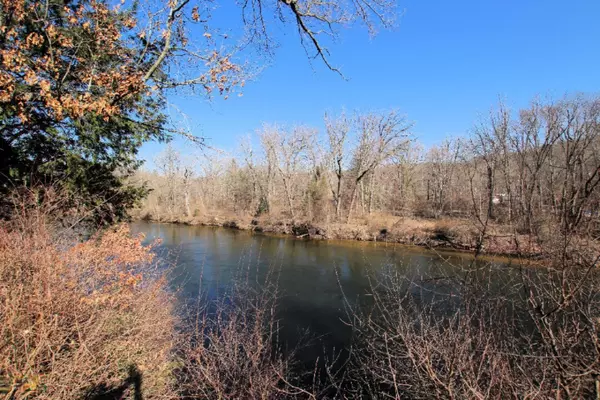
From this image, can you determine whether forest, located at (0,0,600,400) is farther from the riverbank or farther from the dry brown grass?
the riverbank

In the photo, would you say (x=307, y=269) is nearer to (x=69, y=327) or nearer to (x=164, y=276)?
(x=164, y=276)

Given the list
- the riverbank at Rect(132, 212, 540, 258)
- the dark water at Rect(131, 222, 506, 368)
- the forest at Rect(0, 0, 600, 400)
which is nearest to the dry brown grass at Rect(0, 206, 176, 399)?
the forest at Rect(0, 0, 600, 400)

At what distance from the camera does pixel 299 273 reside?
15.2m

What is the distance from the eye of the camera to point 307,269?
16062mm

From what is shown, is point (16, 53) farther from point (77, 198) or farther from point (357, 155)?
point (357, 155)

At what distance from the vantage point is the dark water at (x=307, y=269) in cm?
930

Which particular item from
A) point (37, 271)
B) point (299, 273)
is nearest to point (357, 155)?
point (299, 273)

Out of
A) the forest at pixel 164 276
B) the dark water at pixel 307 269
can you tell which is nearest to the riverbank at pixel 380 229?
the dark water at pixel 307 269

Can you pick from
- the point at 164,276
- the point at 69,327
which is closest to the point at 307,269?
the point at 164,276

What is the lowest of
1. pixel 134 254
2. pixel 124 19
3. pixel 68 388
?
pixel 68 388

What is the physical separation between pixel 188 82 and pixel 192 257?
12.8 m

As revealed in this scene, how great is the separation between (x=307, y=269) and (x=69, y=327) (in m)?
12.4

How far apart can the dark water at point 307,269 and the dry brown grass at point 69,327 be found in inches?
112

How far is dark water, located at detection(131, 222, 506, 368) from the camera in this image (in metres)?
9.30
